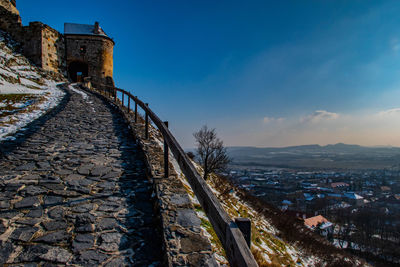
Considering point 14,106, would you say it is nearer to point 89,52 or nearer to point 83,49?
point 89,52

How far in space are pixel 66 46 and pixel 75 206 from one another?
98.4ft

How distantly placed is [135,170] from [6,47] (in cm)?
2475

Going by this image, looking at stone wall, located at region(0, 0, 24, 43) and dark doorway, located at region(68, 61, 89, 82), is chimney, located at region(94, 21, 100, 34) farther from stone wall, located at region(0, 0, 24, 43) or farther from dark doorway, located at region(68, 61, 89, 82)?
stone wall, located at region(0, 0, 24, 43)

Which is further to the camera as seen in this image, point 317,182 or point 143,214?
point 317,182

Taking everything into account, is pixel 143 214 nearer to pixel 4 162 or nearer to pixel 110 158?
pixel 110 158

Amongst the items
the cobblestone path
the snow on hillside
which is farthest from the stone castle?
the cobblestone path

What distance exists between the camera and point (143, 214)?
2.74 meters

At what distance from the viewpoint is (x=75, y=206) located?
2.79m

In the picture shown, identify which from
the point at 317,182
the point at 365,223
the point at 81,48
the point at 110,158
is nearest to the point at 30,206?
the point at 110,158

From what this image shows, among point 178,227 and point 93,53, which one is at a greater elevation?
point 93,53

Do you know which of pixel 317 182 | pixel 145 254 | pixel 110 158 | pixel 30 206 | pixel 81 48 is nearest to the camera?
pixel 145 254

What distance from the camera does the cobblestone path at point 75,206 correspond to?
2.00 meters

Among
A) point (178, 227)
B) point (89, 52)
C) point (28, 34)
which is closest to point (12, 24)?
point (28, 34)

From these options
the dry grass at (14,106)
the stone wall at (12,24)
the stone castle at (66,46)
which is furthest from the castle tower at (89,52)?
the dry grass at (14,106)
